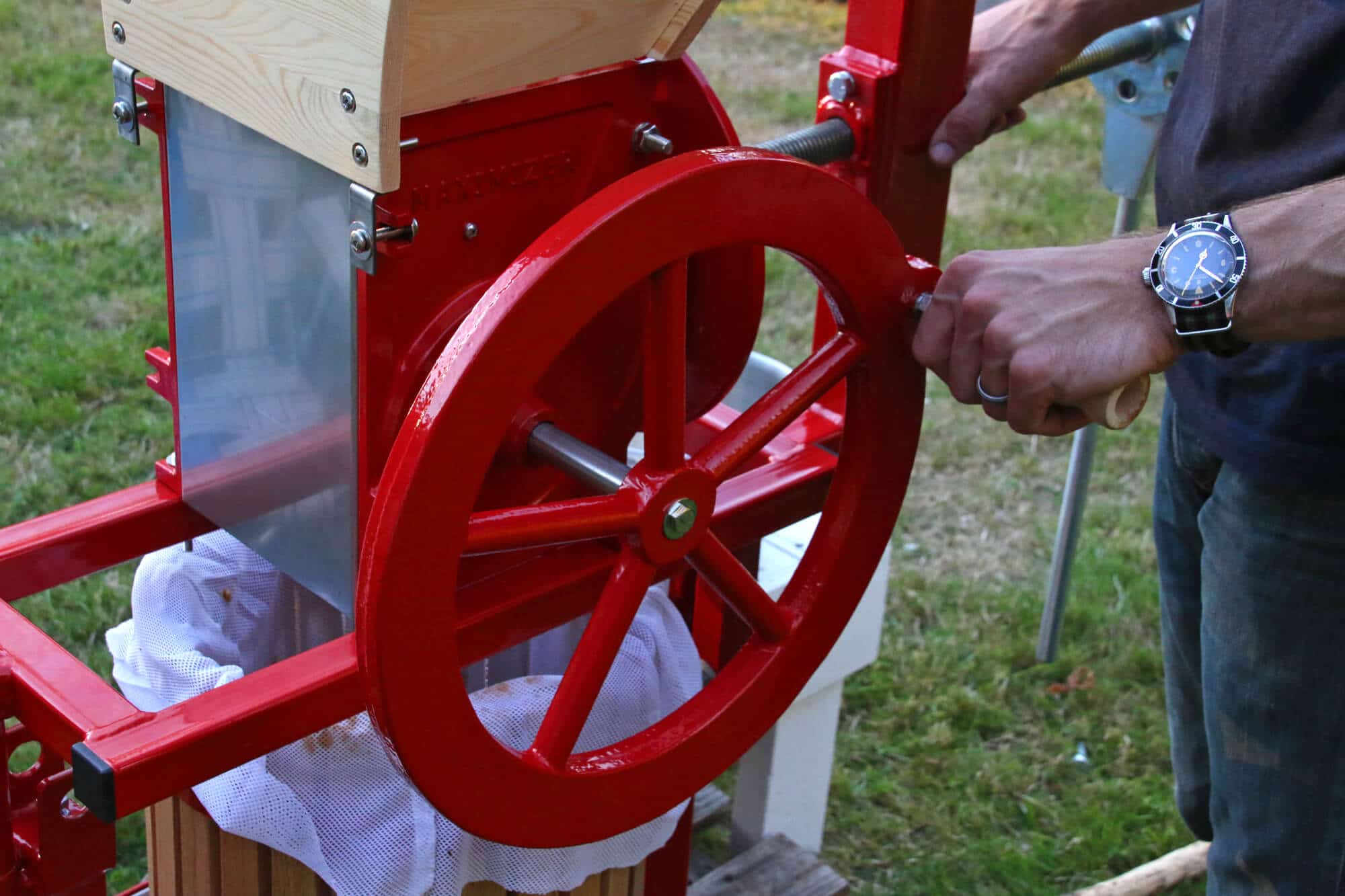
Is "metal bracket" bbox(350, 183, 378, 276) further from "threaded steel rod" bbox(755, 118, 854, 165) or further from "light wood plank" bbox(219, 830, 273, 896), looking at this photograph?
"light wood plank" bbox(219, 830, 273, 896)

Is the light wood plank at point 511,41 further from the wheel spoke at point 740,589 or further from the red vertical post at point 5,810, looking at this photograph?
the red vertical post at point 5,810

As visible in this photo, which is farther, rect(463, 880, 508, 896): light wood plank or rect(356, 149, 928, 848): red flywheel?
rect(463, 880, 508, 896): light wood plank

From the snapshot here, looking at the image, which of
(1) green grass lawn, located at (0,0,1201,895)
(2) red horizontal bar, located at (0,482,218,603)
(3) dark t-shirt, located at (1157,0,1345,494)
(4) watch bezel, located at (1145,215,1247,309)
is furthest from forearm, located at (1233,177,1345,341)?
(1) green grass lawn, located at (0,0,1201,895)

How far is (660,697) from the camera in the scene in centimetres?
157

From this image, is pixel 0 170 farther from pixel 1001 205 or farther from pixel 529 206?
pixel 529 206

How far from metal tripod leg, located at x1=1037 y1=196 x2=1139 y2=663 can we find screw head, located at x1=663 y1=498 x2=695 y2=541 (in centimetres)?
141

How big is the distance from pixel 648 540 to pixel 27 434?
2283 mm

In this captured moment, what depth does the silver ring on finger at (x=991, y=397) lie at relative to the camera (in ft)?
4.12

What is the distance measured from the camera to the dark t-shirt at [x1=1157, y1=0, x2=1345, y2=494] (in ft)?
4.40

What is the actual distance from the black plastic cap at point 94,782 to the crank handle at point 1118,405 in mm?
810

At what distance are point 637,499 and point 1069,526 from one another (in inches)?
64.0

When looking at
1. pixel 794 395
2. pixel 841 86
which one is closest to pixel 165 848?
pixel 794 395

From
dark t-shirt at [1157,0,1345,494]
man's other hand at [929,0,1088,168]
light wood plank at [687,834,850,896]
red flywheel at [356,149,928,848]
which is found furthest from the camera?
light wood plank at [687,834,850,896]

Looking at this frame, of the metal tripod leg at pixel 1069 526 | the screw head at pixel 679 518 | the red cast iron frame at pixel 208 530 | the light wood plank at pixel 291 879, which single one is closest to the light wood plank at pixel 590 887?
the red cast iron frame at pixel 208 530
